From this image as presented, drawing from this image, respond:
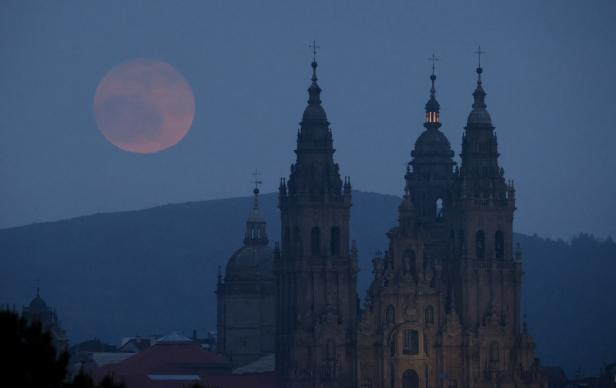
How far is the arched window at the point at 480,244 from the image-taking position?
153 meters

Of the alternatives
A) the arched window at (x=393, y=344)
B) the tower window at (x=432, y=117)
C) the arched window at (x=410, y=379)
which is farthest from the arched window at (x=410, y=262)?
the tower window at (x=432, y=117)

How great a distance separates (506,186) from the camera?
505ft

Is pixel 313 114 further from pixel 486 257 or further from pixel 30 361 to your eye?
pixel 30 361

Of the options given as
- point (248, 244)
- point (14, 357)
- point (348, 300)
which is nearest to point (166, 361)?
point (248, 244)

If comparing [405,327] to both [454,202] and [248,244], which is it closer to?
[454,202]

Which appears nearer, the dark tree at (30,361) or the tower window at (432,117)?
the dark tree at (30,361)

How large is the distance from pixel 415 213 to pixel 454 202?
2.41 meters

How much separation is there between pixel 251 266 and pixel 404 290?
33.0m

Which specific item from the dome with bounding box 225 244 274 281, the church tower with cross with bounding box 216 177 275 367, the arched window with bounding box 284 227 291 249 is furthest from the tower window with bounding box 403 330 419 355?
the dome with bounding box 225 244 274 281

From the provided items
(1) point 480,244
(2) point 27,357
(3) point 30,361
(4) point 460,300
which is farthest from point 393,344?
(3) point 30,361

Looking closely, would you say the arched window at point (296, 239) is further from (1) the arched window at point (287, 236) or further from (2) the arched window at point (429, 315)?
(2) the arched window at point (429, 315)

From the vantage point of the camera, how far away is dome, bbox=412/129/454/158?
6289 inches

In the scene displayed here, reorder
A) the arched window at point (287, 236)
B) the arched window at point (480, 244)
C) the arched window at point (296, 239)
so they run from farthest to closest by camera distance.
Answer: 1. the arched window at point (287, 236)
2. the arched window at point (480, 244)
3. the arched window at point (296, 239)

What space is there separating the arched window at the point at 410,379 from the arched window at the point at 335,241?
8110 mm
